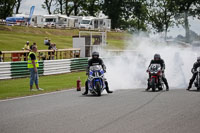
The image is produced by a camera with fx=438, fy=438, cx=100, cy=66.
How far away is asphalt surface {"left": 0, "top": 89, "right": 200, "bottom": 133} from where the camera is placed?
29.7 ft

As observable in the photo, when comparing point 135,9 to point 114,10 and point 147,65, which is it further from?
point 147,65

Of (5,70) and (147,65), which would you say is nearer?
(5,70)

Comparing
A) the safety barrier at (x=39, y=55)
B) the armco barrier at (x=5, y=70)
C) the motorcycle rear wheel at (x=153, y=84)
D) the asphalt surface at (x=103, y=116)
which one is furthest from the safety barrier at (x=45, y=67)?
the asphalt surface at (x=103, y=116)

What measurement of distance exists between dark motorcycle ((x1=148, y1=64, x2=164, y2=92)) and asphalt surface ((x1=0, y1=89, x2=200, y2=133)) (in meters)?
3.54

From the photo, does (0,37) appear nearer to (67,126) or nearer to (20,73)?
(20,73)

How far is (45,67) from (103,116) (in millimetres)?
17707

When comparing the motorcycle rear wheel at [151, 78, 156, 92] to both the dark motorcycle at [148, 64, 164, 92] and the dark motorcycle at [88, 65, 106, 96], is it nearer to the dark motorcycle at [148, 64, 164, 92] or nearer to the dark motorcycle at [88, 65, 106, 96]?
the dark motorcycle at [148, 64, 164, 92]

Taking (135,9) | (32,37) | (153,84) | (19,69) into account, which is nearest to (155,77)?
(153,84)

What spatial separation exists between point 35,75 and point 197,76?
6892 mm

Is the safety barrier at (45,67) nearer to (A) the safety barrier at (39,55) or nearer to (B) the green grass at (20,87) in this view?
(B) the green grass at (20,87)

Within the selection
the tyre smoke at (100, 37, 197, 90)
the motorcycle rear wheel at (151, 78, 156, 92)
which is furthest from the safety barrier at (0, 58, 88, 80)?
the motorcycle rear wheel at (151, 78, 156, 92)

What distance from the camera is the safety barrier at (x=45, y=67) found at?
81.5ft

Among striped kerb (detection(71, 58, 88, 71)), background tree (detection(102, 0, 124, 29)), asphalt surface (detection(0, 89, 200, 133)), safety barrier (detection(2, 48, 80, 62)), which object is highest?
background tree (detection(102, 0, 124, 29))

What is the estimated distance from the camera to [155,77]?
18469mm
